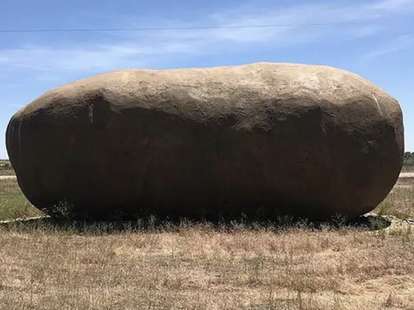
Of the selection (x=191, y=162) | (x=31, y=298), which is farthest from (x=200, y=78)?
(x=31, y=298)

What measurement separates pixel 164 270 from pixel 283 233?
3693 millimetres

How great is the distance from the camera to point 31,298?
6609 millimetres

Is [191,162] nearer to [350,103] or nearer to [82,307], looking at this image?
[350,103]

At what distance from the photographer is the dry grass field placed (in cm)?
662

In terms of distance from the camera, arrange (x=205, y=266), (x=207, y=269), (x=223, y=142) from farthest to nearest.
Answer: (x=223, y=142) < (x=205, y=266) < (x=207, y=269)

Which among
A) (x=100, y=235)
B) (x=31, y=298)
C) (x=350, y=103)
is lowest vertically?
(x=100, y=235)

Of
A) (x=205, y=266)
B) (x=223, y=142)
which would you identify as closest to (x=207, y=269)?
(x=205, y=266)

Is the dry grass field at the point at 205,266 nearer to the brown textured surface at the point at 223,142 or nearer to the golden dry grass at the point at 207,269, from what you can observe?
the golden dry grass at the point at 207,269

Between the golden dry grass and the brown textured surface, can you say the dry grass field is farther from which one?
the brown textured surface

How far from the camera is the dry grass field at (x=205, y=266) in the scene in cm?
662

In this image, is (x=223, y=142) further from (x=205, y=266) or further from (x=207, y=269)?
(x=207, y=269)

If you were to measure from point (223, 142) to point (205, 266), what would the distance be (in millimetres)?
4423

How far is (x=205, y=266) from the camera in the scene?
8.59 metres

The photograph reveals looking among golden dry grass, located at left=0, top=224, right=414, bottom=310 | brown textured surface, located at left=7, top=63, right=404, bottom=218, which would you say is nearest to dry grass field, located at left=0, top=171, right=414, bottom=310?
golden dry grass, located at left=0, top=224, right=414, bottom=310
